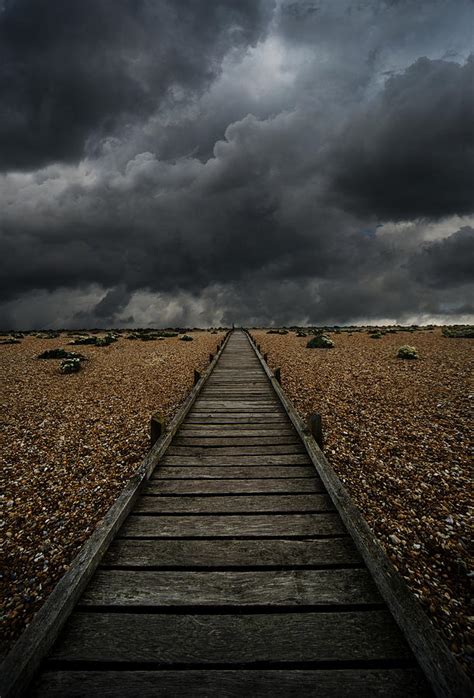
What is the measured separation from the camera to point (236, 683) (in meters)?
2.02

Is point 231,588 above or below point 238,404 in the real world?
above

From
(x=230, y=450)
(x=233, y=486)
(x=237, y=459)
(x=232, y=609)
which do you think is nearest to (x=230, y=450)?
(x=230, y=450)

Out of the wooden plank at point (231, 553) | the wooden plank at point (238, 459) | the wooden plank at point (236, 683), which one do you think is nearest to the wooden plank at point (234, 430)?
the wooden plank at point (238, 459)

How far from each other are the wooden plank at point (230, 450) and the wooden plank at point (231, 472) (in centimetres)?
35

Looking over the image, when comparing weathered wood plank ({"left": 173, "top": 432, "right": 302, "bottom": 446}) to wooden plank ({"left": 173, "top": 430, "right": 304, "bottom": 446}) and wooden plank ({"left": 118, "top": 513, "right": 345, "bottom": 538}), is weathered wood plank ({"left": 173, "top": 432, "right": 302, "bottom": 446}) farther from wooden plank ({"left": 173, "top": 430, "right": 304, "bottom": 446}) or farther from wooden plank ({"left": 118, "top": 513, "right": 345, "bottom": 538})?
wooden plank ({"left": 118, "top": 513, "right": 345, "bottom": 538})

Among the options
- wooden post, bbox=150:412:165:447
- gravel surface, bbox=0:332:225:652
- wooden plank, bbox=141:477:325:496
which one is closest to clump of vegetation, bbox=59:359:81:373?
gravel surface, bbox=0:332:225:652

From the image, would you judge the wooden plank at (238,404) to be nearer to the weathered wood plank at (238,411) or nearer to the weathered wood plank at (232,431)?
the weathered wood plank at (238,411)

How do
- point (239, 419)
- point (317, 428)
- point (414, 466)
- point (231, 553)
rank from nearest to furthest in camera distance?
point (231, 553) < point (317, 428) < point (414, 466) < point (239, 419)

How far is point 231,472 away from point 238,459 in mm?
447

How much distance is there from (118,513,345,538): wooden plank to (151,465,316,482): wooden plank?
0.88m

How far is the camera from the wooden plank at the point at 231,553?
2.95m

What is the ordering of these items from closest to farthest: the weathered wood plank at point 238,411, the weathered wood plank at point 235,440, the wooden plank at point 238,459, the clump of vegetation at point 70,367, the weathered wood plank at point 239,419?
the wooden plank at point 238,459 < the weathered wood plank at point 235,440 < the weathered wood plank at point 239,419 < the weathered wood plank at point 238,411 < the clump of vegetation at point 70,367

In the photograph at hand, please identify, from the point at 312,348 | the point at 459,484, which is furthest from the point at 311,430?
the point at 312,348

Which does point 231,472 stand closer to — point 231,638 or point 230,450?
point 230,450
